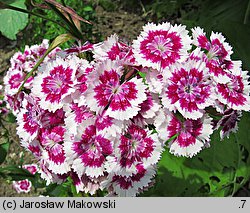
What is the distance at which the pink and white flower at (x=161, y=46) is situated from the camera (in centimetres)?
96

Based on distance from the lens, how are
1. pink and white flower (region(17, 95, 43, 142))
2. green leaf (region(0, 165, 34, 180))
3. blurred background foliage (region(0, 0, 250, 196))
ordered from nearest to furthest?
pink and white flower (region(17, 95, 43, 142)) < green leaf (region(0, 165, 34, 180)) < blurred background foliage (region(0, 0, 250, 196))

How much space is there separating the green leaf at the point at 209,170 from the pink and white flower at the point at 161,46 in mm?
599

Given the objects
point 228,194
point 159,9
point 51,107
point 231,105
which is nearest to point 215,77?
point 231,105

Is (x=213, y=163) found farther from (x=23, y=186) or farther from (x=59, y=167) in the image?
(x=23, y=186)

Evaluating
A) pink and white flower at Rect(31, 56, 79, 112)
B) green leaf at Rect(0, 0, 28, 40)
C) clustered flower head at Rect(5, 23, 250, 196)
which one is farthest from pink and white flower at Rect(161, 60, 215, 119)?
green leaf at Rect(0, 0, 28, 40)

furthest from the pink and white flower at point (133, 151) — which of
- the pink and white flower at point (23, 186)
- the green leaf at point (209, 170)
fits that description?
the pink and white flower at point (23, 186)

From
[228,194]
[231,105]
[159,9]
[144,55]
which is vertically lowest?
[228,194]

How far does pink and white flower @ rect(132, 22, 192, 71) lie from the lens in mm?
957

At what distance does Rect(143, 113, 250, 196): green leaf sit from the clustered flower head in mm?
509

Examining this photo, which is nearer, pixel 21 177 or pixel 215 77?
pixel 215 77

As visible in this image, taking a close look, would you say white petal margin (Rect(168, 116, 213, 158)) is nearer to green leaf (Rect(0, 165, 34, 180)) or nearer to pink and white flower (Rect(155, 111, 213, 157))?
pink and white flower (Rect(155, 111, 213, 157))

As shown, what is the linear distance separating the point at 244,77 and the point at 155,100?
259 millimetres

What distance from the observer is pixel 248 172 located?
1627mm

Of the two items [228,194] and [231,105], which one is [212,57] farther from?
[228,194]
